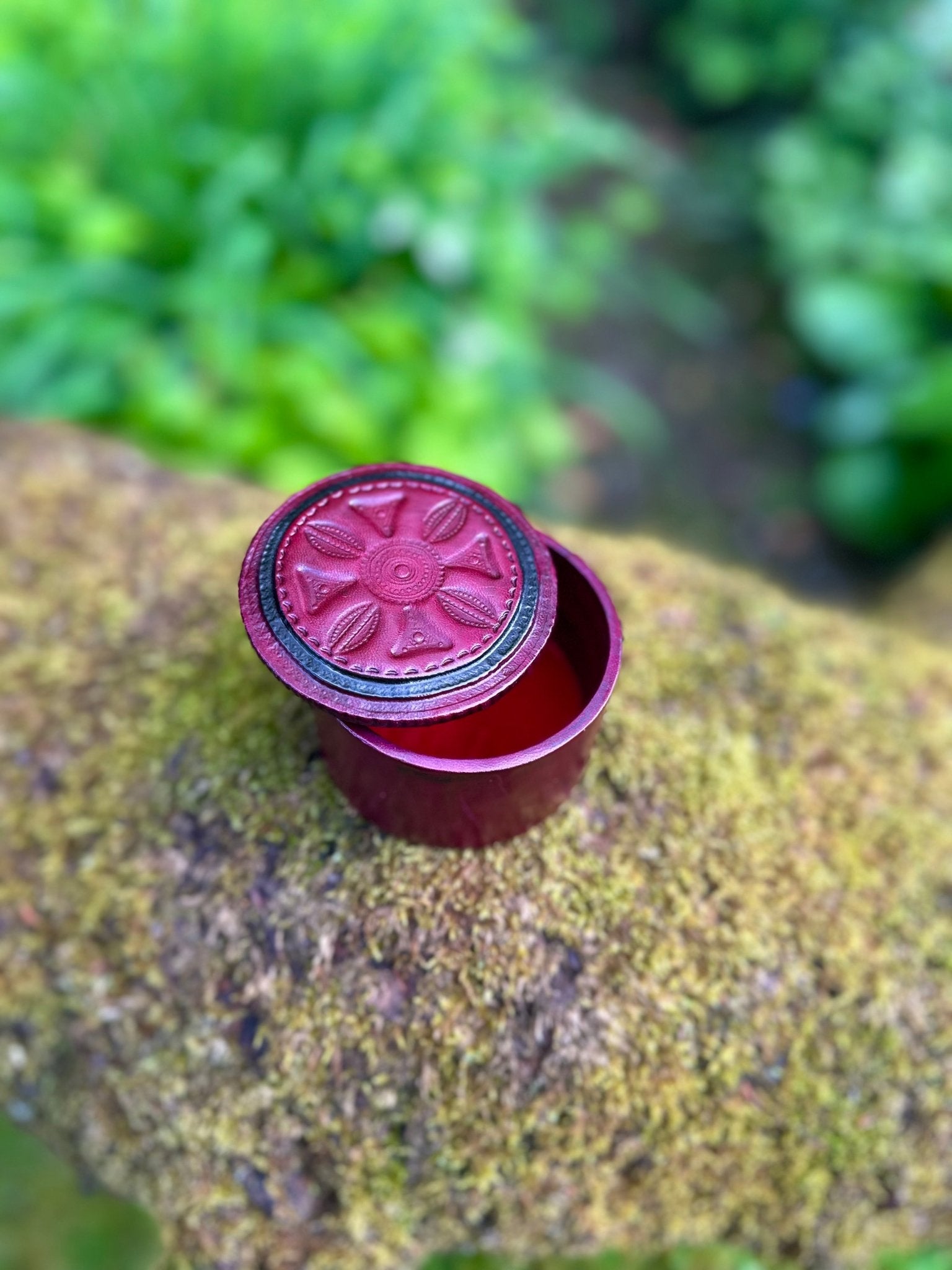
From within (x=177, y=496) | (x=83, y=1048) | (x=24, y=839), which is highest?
(x=177, y=496)

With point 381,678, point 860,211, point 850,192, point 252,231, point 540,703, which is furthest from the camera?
point 850,192

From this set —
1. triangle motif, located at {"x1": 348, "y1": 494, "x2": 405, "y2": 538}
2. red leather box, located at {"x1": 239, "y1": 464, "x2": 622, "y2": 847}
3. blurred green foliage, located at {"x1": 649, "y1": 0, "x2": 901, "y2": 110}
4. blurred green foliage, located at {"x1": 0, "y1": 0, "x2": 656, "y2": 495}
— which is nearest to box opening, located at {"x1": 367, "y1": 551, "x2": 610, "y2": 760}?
red leather box, located at {"x1": 239, "y1": 464, "x2": 622, "y2": 847}

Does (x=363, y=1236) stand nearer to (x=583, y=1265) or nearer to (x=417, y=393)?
(x=583, y=1265)

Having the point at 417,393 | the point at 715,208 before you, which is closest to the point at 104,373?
the point at 417,393

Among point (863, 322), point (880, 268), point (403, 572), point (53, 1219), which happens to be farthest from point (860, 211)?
point (53, 1219)

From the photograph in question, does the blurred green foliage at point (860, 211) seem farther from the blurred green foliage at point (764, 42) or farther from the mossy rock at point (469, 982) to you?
the mossy rock at point (469, 982)

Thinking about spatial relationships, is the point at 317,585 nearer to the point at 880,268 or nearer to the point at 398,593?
the point at 398,593

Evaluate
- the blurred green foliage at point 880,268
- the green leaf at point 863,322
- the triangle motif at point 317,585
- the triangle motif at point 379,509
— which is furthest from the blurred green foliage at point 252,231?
the triangle motif at point 317,585
